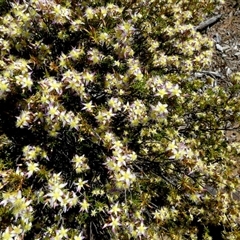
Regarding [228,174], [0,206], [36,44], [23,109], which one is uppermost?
[36,44]

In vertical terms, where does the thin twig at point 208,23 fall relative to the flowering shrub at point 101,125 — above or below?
below

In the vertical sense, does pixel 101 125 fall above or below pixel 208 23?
above

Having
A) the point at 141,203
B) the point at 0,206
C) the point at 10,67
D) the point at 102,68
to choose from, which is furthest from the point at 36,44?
the point at 141,203

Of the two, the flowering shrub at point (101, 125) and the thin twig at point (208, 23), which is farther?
the thin twig at point (208, 23)

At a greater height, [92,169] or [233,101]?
A: [92,169]

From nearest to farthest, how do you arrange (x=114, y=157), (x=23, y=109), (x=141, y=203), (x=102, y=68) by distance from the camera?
1. (x=114, y=157)
2. (x=23, y=109)
3. (x=141, y=203)
4. (x=102, y=68)

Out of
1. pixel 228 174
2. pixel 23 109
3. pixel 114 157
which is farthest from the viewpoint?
pixel 228 174

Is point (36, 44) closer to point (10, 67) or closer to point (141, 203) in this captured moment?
point (10, 67)

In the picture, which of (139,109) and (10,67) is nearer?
(10,67)
